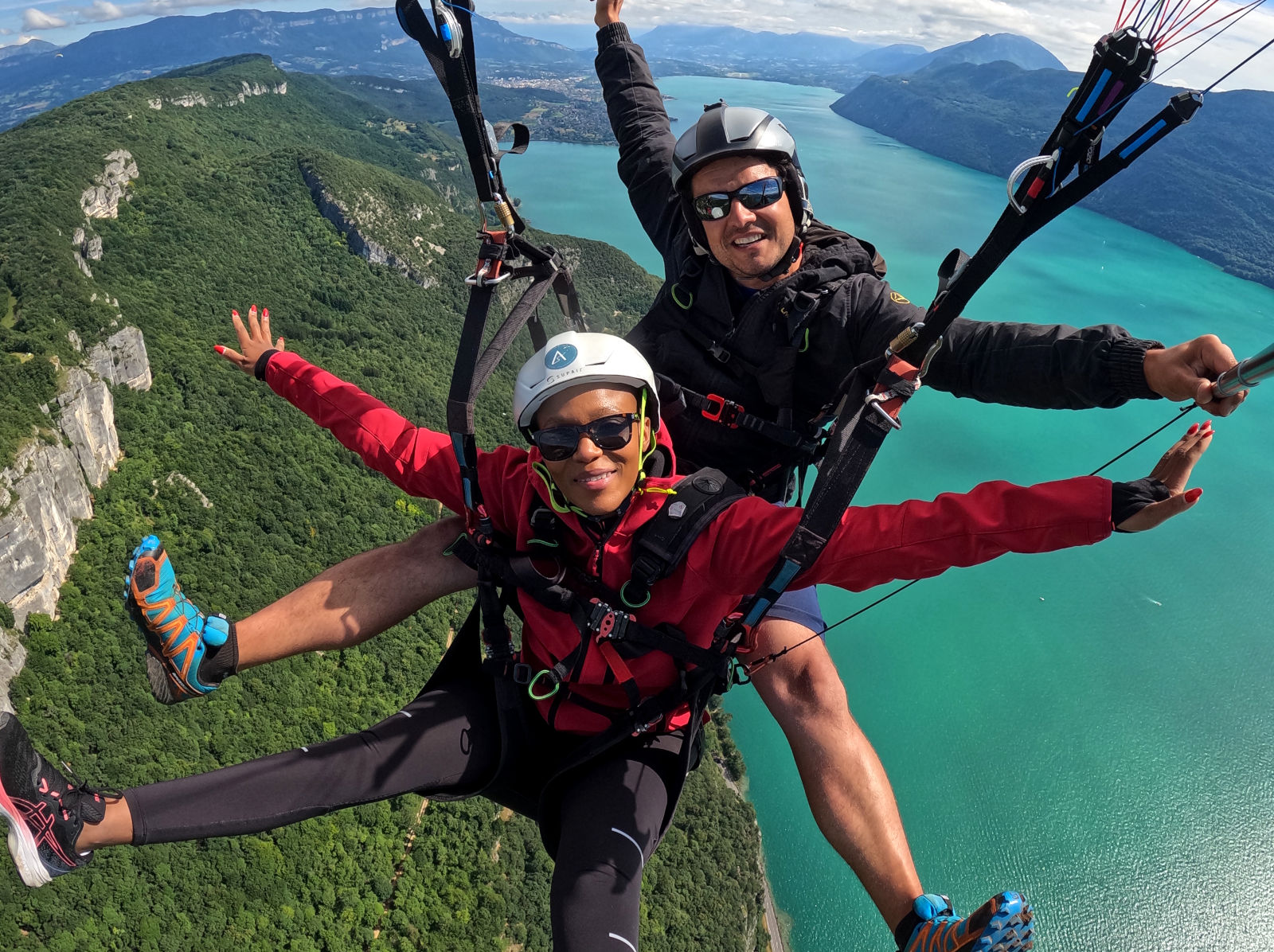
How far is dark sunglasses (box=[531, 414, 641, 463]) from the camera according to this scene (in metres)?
2.16

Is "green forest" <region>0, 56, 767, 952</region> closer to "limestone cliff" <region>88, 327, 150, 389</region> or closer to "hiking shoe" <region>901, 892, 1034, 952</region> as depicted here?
"limestone cliff" <region>88, 327, 150, 389</region>

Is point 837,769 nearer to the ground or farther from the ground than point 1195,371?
nearer to the ground

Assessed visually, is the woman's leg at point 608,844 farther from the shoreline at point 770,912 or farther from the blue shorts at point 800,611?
the shoreline at point 770,912

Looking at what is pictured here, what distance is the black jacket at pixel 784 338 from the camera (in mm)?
1818

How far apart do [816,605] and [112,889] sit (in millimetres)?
23170

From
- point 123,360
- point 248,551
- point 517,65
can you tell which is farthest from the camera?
point 517,65

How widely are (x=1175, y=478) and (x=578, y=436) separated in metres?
1.42

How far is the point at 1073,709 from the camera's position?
2436cm

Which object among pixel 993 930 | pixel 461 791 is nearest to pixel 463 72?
pixel 461 791

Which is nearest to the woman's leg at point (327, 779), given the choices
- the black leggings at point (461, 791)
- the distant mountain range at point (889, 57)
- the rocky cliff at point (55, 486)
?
the black leggings at point (461, 791)

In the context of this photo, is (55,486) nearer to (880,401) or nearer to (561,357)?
(561,357)

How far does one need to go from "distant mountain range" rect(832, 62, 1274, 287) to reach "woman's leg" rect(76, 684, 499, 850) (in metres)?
52.8

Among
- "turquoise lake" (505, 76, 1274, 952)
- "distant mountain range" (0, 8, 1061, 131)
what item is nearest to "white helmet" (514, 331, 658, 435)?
"turquoise lake" (505, 76, 1274, 952)

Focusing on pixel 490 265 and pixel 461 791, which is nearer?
pixel 490 265
